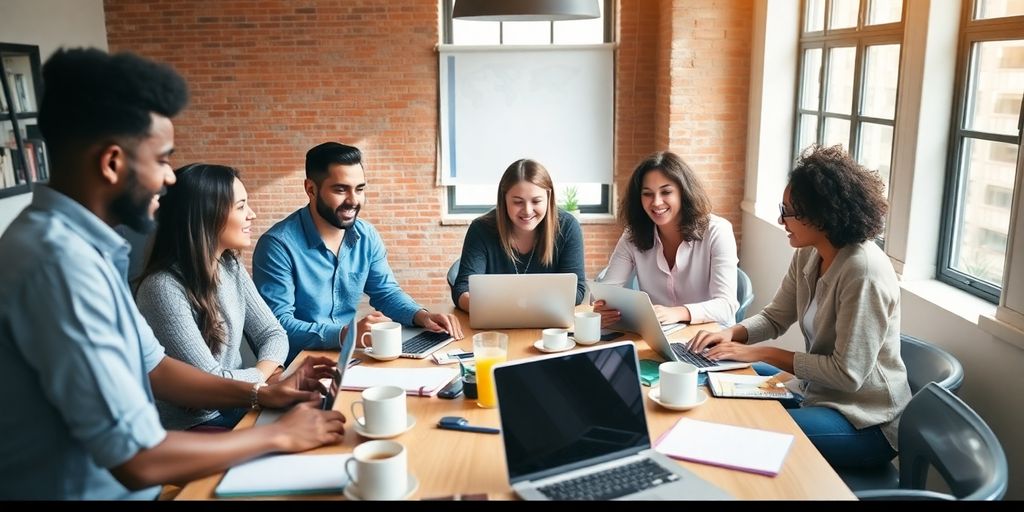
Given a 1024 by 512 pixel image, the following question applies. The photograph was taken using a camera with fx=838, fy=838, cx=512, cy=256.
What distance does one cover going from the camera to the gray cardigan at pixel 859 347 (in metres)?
2.31

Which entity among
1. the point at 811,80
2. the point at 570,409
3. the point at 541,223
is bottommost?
the point at 570,409

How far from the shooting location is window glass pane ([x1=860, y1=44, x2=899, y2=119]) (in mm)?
3971

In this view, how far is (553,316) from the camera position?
2.76 metres

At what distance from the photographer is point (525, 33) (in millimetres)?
6238

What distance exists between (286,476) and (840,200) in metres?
1.71

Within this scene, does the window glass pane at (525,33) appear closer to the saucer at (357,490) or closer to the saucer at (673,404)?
the saucer at (673,404)

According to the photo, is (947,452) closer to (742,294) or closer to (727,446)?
(727,446)

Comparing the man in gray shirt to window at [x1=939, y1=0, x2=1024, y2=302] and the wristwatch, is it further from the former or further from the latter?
window at [x1=939, y1=0, x2=1024, y2=302]

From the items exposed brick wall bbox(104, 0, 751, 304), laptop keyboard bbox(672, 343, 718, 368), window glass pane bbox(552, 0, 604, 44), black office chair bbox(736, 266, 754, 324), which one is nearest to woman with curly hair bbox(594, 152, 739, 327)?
black office chair bbox(736, 266, 754, 324)

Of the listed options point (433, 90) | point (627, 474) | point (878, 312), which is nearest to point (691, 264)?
point (878, 312)

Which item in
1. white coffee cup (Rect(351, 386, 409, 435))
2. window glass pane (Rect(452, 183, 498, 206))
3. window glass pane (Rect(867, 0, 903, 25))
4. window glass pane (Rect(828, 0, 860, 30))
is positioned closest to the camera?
white coffee cup (Rect(351, 386, 409, 435))

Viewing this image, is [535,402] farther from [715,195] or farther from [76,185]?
[715,195]

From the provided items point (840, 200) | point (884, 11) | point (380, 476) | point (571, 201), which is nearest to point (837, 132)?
point (884, 11)

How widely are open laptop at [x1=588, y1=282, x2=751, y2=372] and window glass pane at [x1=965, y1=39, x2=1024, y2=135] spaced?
1.54 meters
